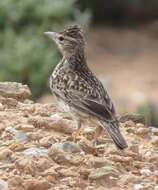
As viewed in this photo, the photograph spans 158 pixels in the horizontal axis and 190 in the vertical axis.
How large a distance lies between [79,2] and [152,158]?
55.8ft

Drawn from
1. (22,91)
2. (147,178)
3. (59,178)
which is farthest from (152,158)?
(22,91)

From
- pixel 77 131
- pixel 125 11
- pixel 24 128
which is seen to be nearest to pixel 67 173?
pixel 24 128

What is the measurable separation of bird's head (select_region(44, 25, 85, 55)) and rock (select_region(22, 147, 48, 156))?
2222mm

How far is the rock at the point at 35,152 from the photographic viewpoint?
26.9 feet

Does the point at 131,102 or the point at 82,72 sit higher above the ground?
the point at 82,72

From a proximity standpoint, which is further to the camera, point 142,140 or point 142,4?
point 142,4

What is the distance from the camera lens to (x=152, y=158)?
8.84 metres

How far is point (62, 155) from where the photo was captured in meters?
8.23

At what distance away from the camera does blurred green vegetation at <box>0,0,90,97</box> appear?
1752 centimetres

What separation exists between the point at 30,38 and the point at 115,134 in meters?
9.92

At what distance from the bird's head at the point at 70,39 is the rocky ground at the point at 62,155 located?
29.9 inches

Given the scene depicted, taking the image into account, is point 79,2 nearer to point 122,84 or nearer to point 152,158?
point 122,84

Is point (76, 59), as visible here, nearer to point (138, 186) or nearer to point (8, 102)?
point (8, 102)

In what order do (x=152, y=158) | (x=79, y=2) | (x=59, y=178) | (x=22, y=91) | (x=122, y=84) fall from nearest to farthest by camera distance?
(x=59, y=178), (x=152, y=158), (x=22, y=91), (x=122, y=84), (x=79, y=2)
